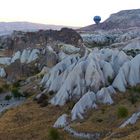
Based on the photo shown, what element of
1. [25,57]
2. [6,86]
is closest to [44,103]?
[6,86]

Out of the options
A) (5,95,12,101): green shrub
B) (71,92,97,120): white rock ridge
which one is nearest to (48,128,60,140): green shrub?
(71,92,97,120): white rock ridge

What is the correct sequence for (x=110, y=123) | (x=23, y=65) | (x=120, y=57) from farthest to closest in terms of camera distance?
1. (x=23, y=65)
2. (x=120, y=57)
3. (x=110, y=123)

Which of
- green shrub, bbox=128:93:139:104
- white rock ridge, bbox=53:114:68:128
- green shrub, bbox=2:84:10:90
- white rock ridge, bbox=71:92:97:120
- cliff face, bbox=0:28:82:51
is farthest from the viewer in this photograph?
cliff face, bbox=0:28:82:51

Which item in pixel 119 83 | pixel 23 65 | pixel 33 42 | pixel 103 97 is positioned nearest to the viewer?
pixel 103 97

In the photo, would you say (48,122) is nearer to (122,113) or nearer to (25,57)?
(122,113)

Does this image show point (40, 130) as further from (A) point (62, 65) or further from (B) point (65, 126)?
(A) point (62, 65)

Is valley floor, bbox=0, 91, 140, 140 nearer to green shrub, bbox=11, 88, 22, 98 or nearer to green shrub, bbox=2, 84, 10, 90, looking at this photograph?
green shrub, bbox=11, 88, 22, 98

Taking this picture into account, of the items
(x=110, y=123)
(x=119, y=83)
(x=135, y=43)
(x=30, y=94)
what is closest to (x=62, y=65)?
(x=30, y=94)

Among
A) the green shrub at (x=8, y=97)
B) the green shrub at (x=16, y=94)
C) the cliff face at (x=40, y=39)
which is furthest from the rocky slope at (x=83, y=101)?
the cliff face at (x=40, y=39)

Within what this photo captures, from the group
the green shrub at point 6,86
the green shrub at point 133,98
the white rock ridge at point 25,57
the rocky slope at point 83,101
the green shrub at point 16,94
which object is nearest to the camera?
the rocky slope at point 83,101

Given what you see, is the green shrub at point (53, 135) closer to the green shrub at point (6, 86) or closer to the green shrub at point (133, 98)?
the green shrub at point (133, 98)

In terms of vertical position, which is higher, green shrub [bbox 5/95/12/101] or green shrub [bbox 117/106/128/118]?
green shrub [bbox 117/106/128/118]
